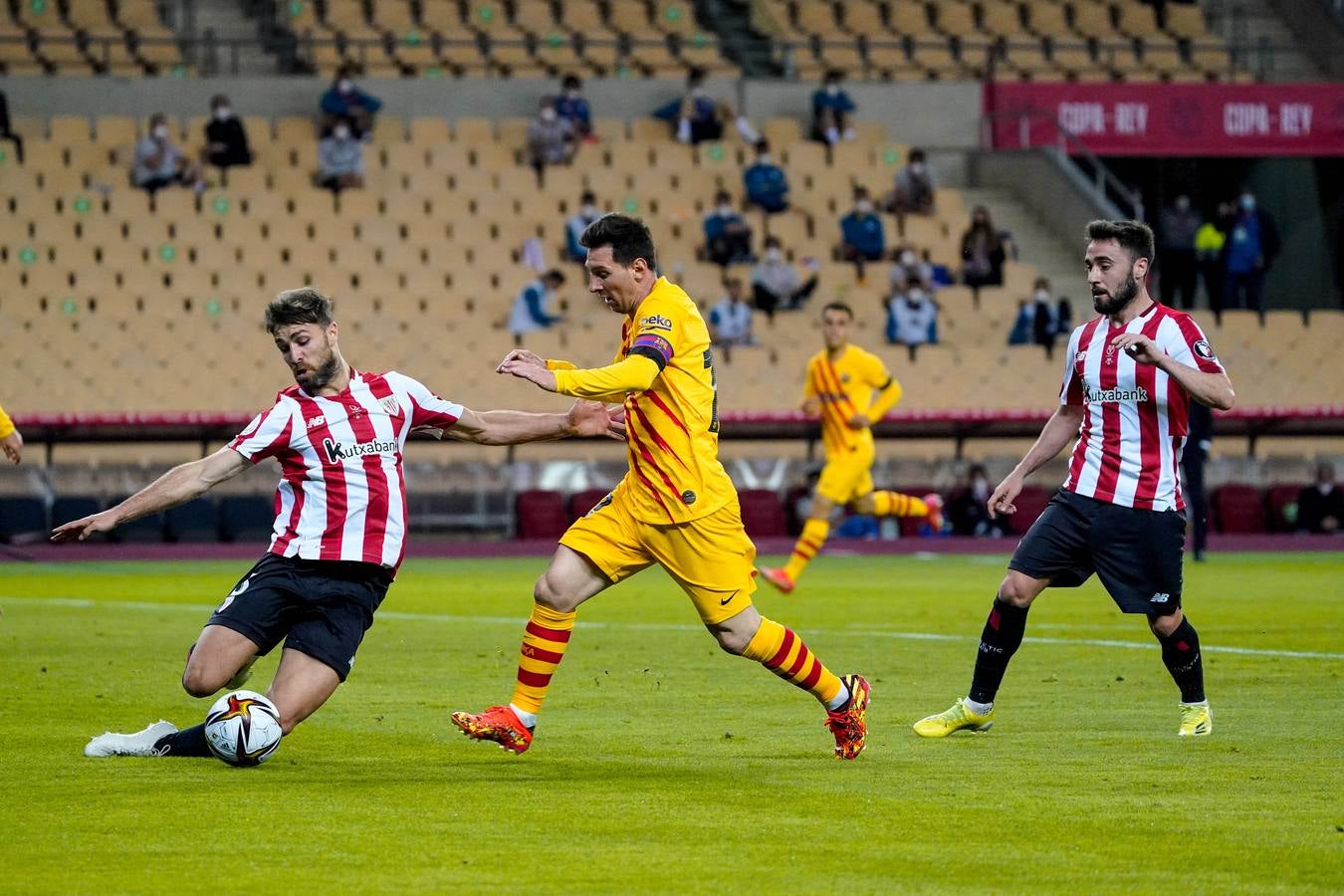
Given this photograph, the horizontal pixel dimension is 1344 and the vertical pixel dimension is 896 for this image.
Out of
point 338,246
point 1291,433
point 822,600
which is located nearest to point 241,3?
point 338,246

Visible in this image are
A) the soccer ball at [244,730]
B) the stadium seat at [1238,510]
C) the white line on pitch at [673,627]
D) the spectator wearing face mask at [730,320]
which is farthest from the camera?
the spectator wearing face mask at [730,320]

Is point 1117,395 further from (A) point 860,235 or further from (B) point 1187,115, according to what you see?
(B) point 1187,115

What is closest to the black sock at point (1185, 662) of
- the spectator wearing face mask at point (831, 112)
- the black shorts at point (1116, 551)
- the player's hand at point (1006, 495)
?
the black shorts at point (1116, 551)

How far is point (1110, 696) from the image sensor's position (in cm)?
966

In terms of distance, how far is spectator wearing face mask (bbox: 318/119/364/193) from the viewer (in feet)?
90.6

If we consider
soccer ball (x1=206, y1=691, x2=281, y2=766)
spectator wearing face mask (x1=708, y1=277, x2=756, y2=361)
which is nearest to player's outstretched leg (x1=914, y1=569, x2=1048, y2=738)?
soccer ball (x1=206, y1=691, x2=281, y2=766)

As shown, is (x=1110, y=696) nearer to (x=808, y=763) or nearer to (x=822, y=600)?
(x=808, y=763)

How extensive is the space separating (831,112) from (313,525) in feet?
77.0

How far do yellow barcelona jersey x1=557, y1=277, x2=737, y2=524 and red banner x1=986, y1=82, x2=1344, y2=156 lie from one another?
25.4 metres

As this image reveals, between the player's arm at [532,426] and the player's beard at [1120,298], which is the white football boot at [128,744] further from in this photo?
the player's beard at [1120,298]

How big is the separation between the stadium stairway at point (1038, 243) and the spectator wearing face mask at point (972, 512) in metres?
5.43

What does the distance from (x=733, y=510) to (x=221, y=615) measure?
1.94m

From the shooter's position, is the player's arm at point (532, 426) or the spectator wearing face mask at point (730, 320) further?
the spectator wearing face mask at point (730, 320)

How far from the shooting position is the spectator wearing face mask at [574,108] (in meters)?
28.9
